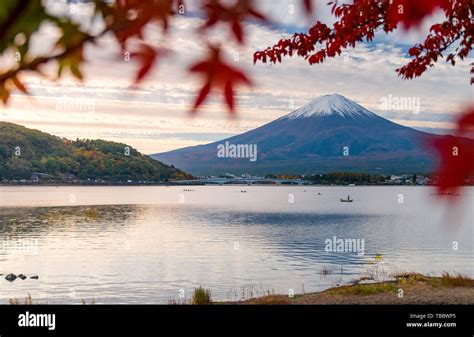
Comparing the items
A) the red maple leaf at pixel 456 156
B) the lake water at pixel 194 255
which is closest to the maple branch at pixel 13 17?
the red maple leaf at pixel 456 156

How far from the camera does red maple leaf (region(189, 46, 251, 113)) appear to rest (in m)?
1.00

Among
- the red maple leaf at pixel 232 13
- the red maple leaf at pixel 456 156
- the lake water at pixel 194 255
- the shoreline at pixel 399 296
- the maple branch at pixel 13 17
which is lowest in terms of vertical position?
the lake water at pixel 194 255

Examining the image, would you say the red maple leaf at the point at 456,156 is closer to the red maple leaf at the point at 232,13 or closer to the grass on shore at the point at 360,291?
the red maple leaf at the point at 232,13

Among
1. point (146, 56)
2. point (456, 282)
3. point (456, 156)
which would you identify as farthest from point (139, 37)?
point (456, 282)

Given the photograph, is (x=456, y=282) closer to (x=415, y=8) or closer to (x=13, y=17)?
(x=415, y=8)

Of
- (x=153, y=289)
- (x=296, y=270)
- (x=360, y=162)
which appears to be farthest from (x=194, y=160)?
(x=360, y=162)

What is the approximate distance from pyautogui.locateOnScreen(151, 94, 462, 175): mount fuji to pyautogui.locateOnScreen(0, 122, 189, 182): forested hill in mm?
8463

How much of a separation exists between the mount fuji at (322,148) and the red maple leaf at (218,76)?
2276 cm

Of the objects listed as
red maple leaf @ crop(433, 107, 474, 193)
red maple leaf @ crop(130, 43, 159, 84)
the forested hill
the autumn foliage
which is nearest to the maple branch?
the autumn foliage

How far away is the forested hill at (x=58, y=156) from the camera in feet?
34.3

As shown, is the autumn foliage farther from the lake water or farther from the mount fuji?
the mount fuji

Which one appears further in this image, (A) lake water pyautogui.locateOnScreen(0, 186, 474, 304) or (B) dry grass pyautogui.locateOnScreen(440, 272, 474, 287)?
(A) lake water pyautogui.locateOnScreen(0, 186, 474, 304)
